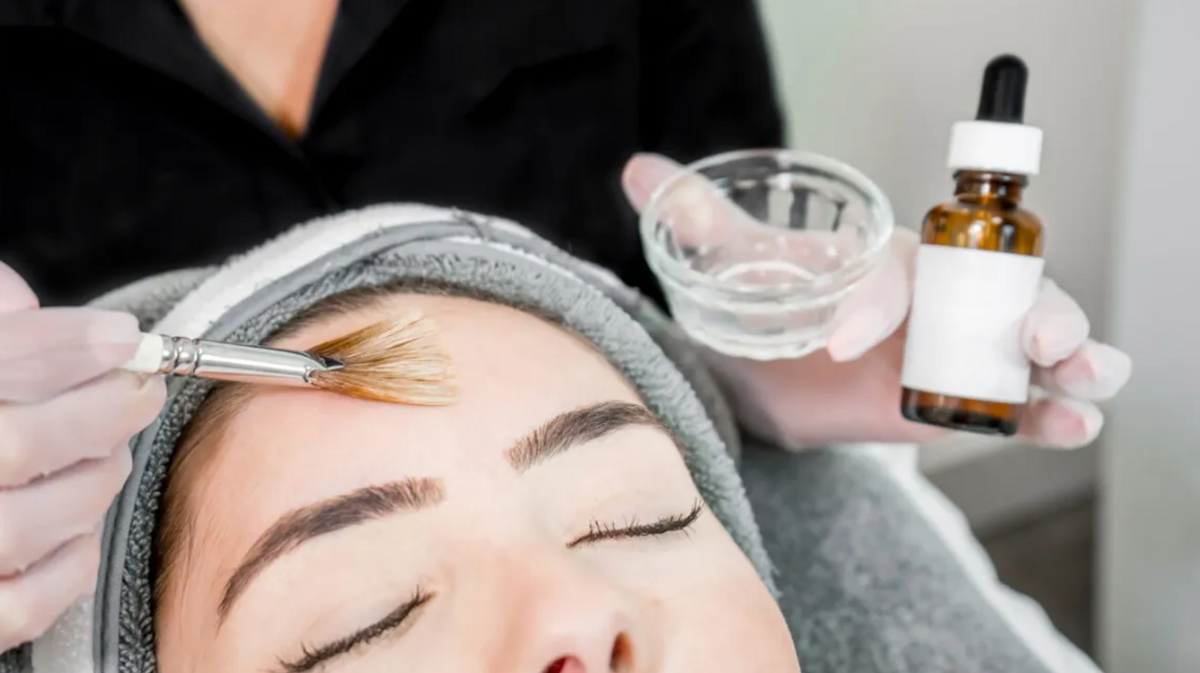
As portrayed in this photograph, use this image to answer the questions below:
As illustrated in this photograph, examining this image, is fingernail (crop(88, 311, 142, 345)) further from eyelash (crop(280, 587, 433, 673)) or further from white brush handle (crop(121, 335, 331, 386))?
eyelash (crop(280, 587, 433, 673))

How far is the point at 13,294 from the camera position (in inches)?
18.5

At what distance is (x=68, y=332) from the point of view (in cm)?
45

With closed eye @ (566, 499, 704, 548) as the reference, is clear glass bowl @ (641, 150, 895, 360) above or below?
above

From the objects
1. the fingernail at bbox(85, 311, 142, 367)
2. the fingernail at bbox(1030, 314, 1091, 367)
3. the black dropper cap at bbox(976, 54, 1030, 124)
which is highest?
the black dropper cap at bbox(976, 54, 1030, 124)

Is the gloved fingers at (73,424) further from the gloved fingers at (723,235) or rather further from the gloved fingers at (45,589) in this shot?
the gloved fingers at (723,235)

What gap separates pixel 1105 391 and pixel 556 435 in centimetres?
38

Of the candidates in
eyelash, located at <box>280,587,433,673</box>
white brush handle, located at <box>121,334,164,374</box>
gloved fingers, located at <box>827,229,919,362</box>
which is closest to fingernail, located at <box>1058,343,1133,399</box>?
gloved fingers, located at <box>827,229,919,362</box>

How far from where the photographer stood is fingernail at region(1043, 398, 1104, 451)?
2.19 feet

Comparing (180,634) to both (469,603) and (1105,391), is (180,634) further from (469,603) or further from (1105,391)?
(1105,391)

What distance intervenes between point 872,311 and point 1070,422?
0.17 metres

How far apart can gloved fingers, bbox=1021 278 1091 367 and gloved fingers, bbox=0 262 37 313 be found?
58 cm

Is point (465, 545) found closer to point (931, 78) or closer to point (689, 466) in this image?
point (689, 466)

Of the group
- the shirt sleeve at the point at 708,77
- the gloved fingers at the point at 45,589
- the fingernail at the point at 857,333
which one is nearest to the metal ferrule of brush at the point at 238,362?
the gloved fingers at the point at 45,589

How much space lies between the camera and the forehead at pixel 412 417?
1.73 feet
